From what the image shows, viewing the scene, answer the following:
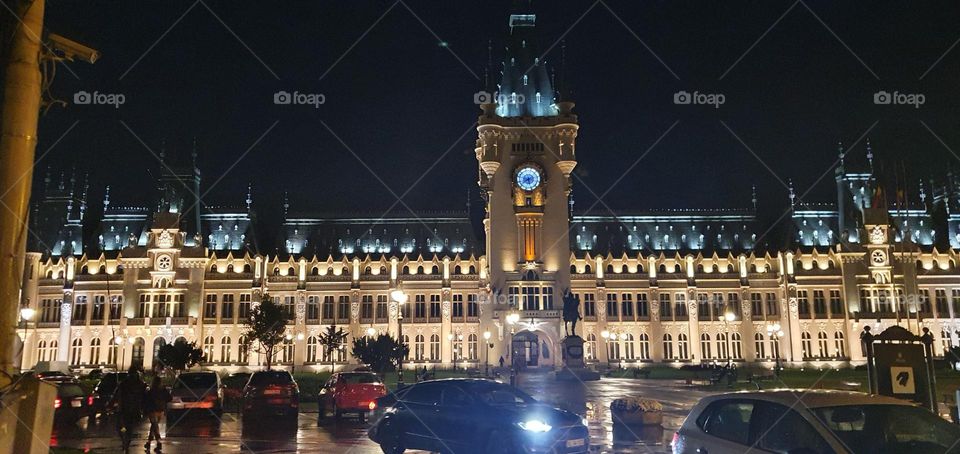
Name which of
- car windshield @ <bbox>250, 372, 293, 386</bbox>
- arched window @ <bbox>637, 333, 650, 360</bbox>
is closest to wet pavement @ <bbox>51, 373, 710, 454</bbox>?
car windshield @ <bbox>250, 372, 293, 386</bbox>

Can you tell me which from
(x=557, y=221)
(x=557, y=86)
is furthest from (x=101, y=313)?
(x=557, y=86)

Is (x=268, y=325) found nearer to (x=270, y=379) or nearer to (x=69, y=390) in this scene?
(x=69, y=390)

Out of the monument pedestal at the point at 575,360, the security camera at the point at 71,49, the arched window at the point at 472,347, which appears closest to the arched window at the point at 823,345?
the arched window at the point at 472,347

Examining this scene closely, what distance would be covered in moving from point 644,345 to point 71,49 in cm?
7241

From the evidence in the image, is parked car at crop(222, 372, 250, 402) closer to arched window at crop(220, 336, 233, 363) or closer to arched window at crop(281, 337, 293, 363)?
arched window at crop(281, 337, 293, 363)

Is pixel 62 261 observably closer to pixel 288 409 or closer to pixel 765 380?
pixel 288 409

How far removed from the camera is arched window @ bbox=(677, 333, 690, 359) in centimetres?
7600

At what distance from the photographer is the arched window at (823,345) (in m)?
74.9

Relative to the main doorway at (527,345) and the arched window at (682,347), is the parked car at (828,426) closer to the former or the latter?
→ the main doorway at (527,345)

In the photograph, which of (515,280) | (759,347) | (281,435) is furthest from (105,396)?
(759,347)

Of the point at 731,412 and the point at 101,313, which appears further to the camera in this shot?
the point at 101,313

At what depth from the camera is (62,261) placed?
255 feet

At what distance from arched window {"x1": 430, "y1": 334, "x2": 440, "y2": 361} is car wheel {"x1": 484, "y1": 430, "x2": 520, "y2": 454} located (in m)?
62.5

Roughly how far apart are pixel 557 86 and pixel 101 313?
5417cm
